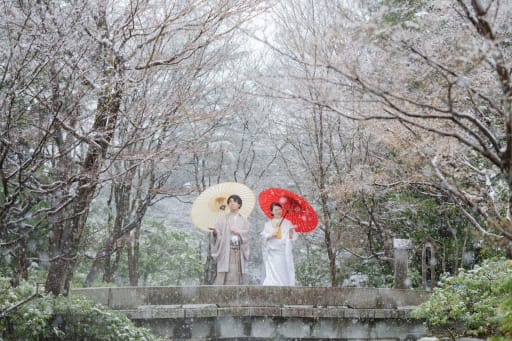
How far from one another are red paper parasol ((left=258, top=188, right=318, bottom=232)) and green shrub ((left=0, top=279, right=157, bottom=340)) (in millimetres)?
3519

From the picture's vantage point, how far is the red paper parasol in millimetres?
10172

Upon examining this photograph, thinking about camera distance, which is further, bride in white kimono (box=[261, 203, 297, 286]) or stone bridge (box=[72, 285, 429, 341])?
bride in white kimono (box=[261, 203, 297, 286])

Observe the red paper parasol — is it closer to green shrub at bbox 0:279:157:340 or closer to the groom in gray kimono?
the groom in gray kimono

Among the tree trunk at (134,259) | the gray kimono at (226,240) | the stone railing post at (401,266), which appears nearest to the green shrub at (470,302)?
the stone railing post at (401,266)

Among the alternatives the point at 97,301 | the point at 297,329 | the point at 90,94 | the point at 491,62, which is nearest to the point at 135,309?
the point at 97,301

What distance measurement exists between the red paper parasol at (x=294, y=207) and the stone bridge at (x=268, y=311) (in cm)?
134

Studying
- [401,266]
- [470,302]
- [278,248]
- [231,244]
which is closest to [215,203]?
[231,244]

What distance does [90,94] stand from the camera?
677cm

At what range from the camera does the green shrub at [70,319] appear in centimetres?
668

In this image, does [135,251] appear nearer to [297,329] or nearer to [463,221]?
[297,329]

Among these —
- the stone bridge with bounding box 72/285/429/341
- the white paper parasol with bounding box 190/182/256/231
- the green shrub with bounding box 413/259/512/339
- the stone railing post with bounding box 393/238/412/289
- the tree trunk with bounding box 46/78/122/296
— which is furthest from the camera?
the white paper parasol with bounding box 190/182/256/231

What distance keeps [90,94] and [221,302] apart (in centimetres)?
396

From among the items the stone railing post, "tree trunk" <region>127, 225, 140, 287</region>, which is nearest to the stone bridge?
the stone railing post

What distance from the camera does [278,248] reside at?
416 inches
